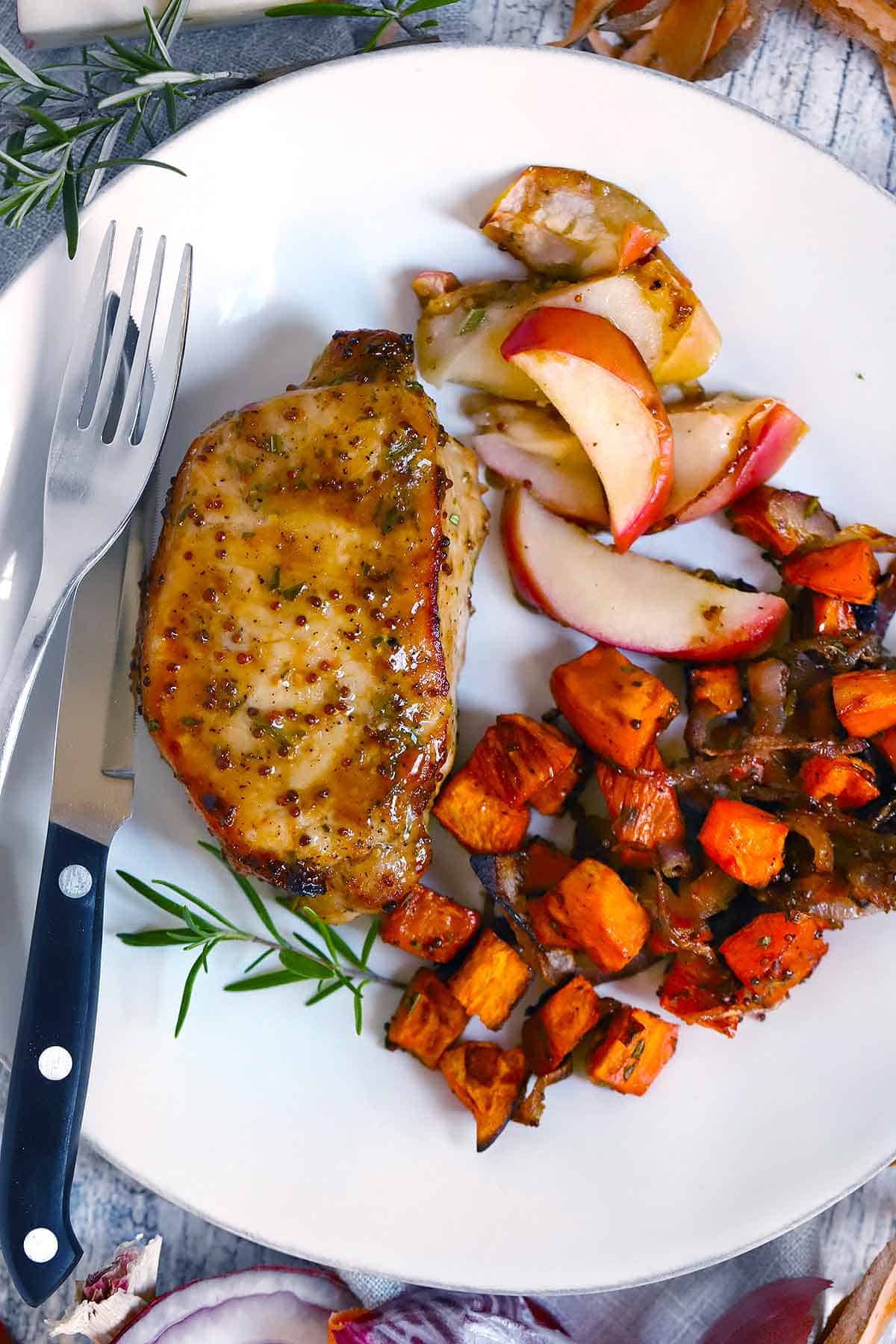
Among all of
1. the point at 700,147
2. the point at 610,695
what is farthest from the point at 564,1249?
the point at 700,147

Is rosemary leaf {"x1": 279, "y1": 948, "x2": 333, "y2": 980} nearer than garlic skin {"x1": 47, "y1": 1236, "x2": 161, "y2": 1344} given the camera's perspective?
Yes

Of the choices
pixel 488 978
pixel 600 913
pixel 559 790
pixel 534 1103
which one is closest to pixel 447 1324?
pixel 534 1103

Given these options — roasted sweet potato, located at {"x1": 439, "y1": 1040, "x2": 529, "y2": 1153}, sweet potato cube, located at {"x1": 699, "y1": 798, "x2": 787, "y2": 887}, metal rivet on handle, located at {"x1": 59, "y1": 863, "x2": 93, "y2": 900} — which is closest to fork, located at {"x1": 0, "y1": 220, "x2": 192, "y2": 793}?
metal rivet on handle, located at {"x1": 59, "y1": 863, "x2": 93, "y2": 900}

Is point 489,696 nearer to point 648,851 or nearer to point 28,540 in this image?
point 648,851

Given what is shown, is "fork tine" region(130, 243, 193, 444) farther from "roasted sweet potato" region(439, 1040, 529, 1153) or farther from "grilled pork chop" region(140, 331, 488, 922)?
"roasted sweet potato" region(439, 1040, 529, 1153)

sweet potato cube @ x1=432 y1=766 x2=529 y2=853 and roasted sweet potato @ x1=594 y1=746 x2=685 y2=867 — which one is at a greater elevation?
roasted sweet potato @ x1=594 y1=746 x2=685 y2=867

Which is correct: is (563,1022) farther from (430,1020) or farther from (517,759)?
(517,759)

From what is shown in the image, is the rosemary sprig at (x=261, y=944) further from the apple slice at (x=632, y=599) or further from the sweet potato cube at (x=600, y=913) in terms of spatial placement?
the apple slice at (x=632, y=599)
